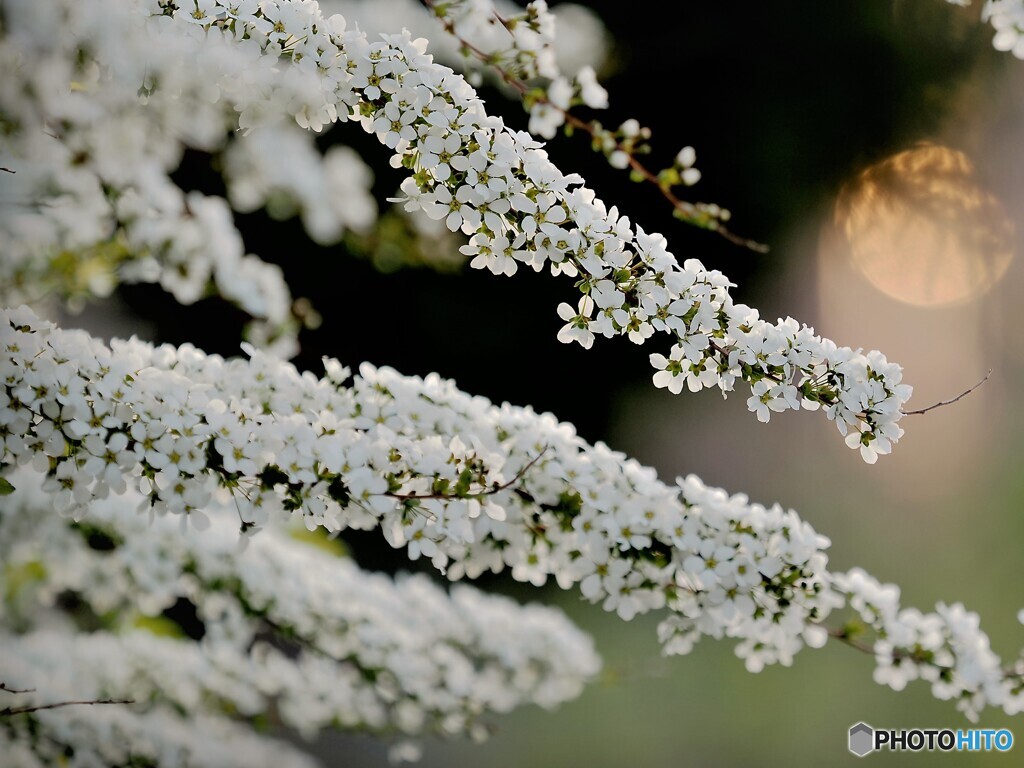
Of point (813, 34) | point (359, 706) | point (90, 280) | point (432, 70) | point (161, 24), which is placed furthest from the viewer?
point (813, 34)

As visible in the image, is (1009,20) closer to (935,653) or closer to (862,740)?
(935,653)

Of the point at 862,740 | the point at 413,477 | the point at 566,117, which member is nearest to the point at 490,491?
the point at 413,477

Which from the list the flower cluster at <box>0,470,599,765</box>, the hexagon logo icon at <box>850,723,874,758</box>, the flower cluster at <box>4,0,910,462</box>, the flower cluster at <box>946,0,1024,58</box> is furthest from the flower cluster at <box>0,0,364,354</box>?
the hexagon logo icon at <box>850,723,874,758</box>

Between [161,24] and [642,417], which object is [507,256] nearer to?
[161,24]

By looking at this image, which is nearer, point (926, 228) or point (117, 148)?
point (117, 148)

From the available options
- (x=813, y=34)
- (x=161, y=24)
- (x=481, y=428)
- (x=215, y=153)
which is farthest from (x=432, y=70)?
(x=813, y=34)

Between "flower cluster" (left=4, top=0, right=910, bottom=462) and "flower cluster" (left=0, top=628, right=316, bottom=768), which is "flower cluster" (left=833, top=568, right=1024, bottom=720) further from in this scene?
"flower cluster" (left=0, top=628, right=316, bottom=768)

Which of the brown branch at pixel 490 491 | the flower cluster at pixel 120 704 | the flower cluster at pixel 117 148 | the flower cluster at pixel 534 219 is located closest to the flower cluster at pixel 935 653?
the flower cluster at pixel 534 219
